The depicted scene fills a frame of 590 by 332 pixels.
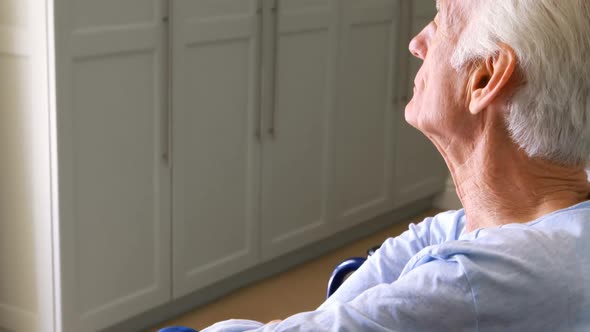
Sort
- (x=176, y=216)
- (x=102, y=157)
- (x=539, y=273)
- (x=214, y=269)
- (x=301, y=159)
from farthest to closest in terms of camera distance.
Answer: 1. (x=301, y=159)
2. (x=214, y=269)
3. (x=176, y=216)
4. (x=102, y=157)
5. (x=539, y=273)

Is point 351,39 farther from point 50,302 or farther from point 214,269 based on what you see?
point 50,302

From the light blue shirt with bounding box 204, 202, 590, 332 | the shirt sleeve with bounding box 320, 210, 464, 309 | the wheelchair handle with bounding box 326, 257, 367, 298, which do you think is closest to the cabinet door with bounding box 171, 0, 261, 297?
the wheelchair handle with bounding box 326, 257, 367, 298

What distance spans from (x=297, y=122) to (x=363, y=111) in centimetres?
44

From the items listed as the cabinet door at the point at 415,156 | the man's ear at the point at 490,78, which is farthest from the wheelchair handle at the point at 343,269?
the cabinet door at the point at 415,156

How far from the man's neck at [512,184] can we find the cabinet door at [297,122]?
2026mm

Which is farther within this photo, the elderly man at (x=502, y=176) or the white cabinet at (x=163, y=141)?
the white cabinet at (x=163, y=141)

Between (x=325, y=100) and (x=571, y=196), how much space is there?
2381mm

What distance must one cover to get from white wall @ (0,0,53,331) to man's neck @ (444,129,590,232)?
5.14 ft

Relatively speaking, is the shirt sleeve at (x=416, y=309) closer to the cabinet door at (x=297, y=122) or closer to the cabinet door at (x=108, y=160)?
the cabinet door at (x=108, y=160)

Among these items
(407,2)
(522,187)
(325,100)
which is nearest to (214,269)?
(325,100)

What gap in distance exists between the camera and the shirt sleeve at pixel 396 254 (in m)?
1.34

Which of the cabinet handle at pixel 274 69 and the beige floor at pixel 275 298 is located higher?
the cabinet handle at pixel 274 69

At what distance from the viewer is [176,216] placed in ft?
9.64

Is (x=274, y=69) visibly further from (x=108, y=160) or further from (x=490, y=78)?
(x=490, y=78)
